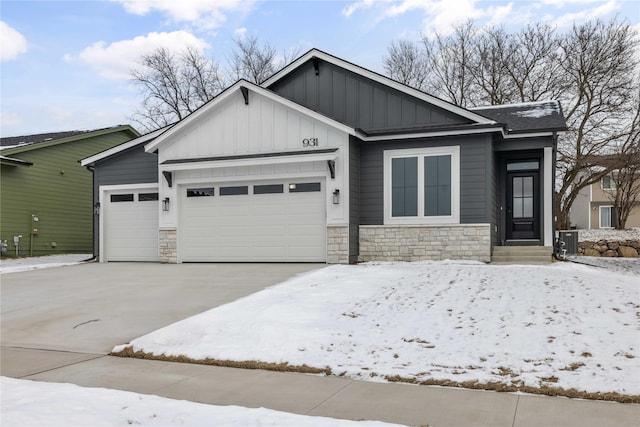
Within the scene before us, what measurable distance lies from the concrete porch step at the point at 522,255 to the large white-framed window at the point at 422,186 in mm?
1337

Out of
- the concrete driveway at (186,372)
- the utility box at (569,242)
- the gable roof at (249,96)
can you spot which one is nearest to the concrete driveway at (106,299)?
the concrete driveway at (186,372)

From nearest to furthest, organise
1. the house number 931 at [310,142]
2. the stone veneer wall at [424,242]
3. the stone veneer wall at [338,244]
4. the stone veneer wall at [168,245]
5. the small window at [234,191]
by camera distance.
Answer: the stone veneer wall at [424,242] → the stone veneer wall at [338,244] → the house number 931 at [310,142] → the small window at [234,191] → the stone veneer wall at [168,245]

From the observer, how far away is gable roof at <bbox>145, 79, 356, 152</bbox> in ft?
40.9

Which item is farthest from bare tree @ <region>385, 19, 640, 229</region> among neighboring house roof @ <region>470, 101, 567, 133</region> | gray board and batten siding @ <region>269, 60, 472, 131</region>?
gray board and batten siding @ <region>269, 60, 472, 131</region>

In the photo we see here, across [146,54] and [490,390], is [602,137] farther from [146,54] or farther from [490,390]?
[146,54]

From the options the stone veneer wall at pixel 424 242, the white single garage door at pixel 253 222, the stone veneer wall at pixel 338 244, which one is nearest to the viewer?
the stone veneer wall at pixel 424 242

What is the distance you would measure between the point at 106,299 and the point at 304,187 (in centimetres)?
549

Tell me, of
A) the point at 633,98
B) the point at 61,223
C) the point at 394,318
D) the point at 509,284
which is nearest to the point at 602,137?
the point at 633,98

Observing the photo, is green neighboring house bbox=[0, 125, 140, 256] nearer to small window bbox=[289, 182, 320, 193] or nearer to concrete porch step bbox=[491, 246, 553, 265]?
small window bbox=[289, 182, 320, 193]

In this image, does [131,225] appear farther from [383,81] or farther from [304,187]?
[383,81]

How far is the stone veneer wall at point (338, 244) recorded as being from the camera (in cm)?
1240

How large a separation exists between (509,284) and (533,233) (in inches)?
238

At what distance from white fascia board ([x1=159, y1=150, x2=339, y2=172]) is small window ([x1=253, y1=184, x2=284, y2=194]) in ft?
2.28

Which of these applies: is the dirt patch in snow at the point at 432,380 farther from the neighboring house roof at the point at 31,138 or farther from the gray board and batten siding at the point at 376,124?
the neighboring house roof at the point at 31,138
